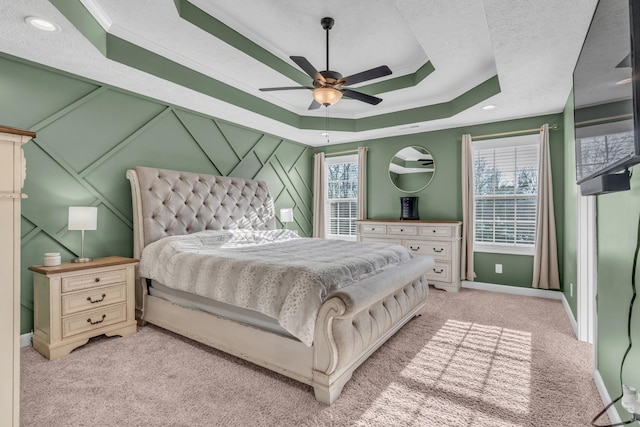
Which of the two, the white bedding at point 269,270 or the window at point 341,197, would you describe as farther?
the window at point 341,197

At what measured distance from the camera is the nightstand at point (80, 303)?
98.2 inches

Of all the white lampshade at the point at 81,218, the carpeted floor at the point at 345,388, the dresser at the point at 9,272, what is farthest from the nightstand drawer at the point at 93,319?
the dresser at the point at 9,272

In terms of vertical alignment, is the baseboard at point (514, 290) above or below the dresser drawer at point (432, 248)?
below

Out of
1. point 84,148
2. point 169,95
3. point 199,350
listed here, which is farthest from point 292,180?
point 199,350

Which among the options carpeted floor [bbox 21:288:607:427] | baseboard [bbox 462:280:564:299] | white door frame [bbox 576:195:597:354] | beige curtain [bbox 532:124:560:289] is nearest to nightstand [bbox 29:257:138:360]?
carpeted floor [bbox 21:288:607:427]

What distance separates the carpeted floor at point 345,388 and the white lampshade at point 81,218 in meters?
1.04

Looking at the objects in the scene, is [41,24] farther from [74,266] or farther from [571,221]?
[571,221]

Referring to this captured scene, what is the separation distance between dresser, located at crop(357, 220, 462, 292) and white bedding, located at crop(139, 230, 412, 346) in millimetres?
1589

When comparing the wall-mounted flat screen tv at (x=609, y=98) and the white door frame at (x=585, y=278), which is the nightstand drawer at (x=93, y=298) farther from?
the white door frame at (x=585, y=278)

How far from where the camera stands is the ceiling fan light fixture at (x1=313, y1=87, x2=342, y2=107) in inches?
111

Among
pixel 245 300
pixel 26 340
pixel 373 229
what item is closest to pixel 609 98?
pixel 245 300

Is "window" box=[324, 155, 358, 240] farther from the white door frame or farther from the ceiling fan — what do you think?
the white door frame

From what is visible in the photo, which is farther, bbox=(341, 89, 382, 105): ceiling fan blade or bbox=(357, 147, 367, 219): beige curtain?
bbox=(357, 147, 367, 219): beige curtain

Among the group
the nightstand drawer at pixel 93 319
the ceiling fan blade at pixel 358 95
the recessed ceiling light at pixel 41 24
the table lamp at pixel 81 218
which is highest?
the recessed ceiling light at pixel 41 24
